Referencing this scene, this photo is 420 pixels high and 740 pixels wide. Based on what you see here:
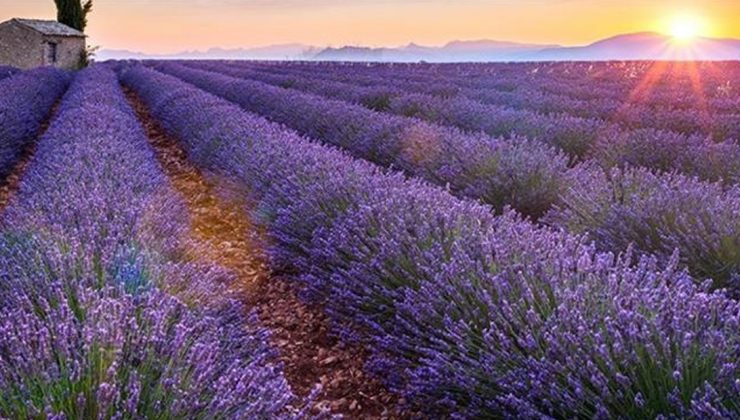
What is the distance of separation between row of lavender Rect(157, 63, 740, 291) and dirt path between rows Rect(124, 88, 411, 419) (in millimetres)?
1299

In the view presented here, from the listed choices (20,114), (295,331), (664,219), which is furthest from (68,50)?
(664,219)

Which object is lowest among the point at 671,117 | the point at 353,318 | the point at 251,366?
the point at 353,318

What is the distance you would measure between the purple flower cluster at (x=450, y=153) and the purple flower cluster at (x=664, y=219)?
0.54m

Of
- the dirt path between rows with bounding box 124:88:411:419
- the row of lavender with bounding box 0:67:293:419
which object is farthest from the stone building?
the row of lavender with bounding box 0:67:293:419

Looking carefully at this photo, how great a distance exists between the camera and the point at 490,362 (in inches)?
83.7

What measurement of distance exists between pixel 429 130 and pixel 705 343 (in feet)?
16.2

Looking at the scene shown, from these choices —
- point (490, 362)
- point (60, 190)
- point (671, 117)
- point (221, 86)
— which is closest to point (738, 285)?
point (490, 362)

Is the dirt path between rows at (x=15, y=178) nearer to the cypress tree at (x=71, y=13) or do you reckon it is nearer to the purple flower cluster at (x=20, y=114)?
the purple flower cluster at (x=20, y=114)

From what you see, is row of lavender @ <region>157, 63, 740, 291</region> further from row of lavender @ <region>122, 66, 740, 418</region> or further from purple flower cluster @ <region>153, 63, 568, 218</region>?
row of lavender @ <region>122, 66, 740, 418</region>

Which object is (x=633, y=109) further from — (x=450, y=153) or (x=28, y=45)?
(x=28, y=45)

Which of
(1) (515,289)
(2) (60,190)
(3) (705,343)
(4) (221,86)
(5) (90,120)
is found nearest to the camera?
(3) (705,343)

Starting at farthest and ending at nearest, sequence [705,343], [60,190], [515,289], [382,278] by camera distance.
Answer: [60,190] → [382,278] → [515,289] → [705,343]

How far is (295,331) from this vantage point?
3.48 m

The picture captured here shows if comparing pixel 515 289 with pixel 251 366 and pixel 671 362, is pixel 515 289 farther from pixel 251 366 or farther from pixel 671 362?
pixel 251 366
